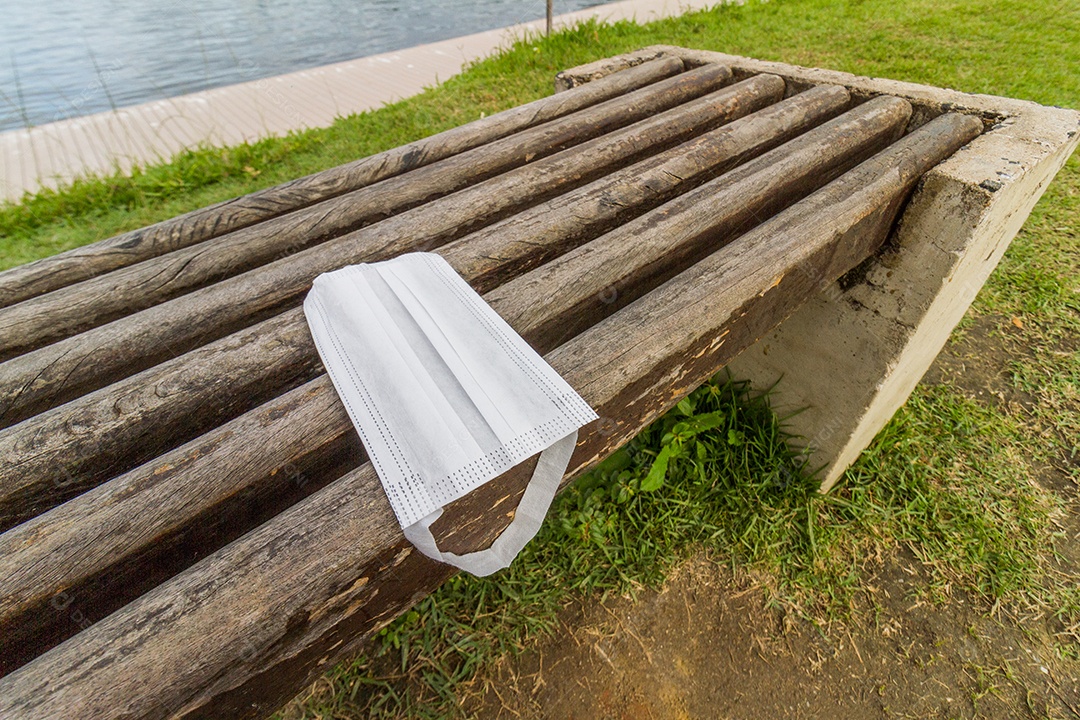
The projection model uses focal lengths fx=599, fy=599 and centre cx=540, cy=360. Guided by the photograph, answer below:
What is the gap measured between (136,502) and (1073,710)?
8.64 feet

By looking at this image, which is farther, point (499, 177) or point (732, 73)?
point (732, 73)

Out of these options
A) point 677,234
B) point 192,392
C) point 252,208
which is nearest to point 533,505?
point 192,392

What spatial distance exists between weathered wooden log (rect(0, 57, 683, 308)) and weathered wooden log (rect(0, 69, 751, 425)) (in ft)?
1.08

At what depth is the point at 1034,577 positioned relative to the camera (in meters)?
2.18

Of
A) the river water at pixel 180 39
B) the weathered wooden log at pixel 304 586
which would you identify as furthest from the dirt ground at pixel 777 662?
the river water at pixel 180 39

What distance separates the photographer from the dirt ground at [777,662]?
1.91 m

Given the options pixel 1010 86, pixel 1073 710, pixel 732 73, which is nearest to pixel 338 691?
pixel 1073 710

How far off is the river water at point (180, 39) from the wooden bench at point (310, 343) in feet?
18.6

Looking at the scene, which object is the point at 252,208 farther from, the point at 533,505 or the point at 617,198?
the point at 533,505

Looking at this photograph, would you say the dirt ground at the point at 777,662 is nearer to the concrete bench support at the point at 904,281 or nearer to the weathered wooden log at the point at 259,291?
the concrete bench support at the point at 904,281

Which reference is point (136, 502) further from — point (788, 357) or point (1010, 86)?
point (1010, 86)

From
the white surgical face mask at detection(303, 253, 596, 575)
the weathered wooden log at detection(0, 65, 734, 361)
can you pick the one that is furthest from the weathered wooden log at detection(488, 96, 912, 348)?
the weathered wooden log at detection(0, 65, 734, 361)

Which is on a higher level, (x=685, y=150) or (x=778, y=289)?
(x=685, y=150)

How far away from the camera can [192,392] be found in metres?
1.14
